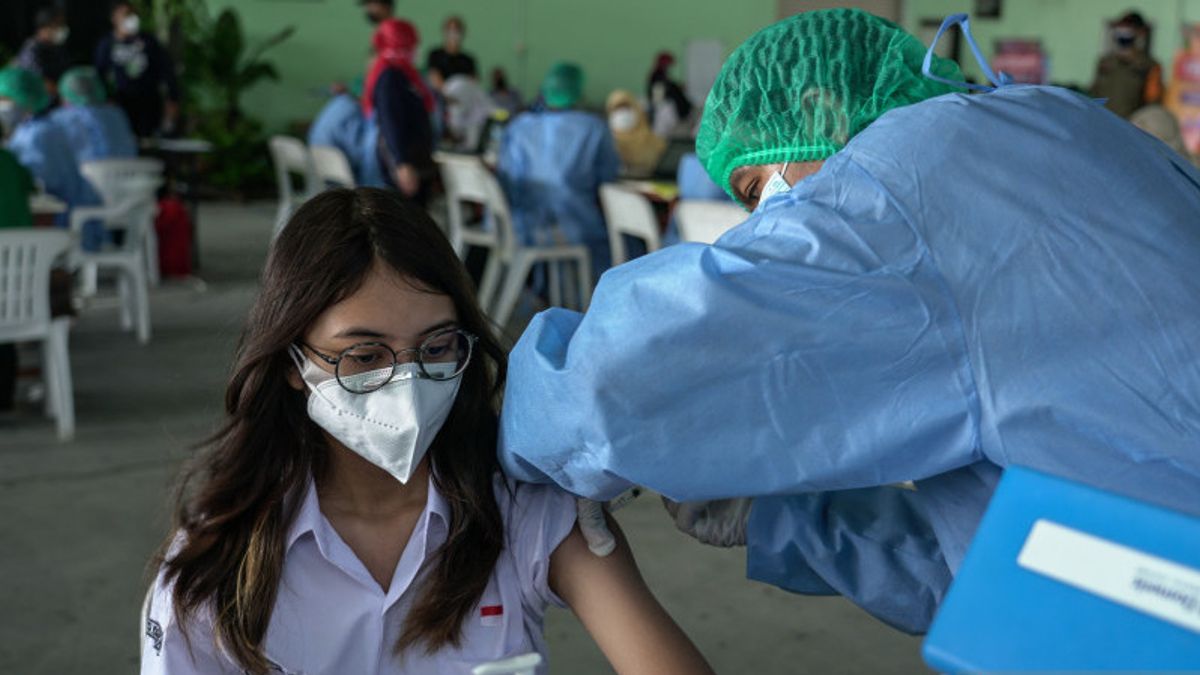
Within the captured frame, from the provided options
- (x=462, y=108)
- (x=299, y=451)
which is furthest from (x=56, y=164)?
(x=299, y=451)

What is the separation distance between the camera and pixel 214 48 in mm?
10500

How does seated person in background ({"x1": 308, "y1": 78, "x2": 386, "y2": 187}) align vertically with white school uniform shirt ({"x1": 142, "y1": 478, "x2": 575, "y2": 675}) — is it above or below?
below

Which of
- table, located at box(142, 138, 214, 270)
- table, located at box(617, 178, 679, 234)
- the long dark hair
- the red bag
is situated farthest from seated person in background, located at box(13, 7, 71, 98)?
the long dark hair

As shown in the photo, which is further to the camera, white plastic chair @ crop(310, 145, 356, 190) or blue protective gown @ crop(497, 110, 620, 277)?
white plastic chair @ crop(310, 145, 356, 190)

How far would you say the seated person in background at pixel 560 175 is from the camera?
18.0 ft

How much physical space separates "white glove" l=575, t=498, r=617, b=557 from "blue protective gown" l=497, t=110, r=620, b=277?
419 cm

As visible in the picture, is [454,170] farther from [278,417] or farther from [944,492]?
[944,492]

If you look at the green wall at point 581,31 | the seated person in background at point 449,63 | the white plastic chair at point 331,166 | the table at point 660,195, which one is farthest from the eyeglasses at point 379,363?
the green wall at point 581,31

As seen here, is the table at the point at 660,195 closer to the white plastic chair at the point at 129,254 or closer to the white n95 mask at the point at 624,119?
the white n95 mask at the point at 624,119

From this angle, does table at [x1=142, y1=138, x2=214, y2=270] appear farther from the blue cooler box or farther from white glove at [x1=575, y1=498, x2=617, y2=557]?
the blue cooler box

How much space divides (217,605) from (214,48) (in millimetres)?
9857

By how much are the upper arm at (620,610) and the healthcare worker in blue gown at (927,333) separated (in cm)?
27

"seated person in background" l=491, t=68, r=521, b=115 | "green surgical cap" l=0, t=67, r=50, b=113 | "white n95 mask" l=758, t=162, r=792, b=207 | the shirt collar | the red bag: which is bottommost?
the red bag

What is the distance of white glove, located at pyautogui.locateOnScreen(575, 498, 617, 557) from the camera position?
4.41 ft
